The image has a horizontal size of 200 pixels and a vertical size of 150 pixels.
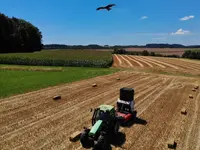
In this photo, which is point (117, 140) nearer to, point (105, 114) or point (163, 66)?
point (105, 114)

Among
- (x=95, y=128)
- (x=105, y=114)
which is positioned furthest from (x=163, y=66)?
(x=95, y=128)

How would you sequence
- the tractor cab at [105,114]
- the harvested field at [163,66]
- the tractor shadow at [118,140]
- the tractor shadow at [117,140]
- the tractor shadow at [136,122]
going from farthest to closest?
the harvested field at [163,66]
the tractor shadow at [136,122]
the tractor shadow at [118,140]
the tractor shadow at [117,140]
the tractor cab at [105,114]

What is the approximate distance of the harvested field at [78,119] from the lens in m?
9.69

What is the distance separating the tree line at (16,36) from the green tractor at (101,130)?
269 feet

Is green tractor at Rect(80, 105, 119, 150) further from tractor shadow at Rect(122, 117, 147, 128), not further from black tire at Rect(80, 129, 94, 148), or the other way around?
tractor shadow at Rect(122, 117, 147, 128)

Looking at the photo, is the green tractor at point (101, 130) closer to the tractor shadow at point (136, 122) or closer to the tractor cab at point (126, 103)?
the tractor shadow at point (136, 122)

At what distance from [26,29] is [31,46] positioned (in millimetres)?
8748

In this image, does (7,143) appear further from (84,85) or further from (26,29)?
(26,29)

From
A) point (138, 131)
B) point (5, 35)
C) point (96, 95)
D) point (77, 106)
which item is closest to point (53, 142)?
point (138, 131)

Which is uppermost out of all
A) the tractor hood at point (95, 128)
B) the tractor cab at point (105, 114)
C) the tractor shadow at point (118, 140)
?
the tractor cab at point (105, 114)

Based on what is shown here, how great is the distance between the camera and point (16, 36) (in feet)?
282

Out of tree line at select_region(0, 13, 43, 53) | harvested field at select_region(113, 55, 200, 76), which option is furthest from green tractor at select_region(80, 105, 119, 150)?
tree line at select_region(0, 13, 43, 53)

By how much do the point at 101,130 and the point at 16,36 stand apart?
285 ft

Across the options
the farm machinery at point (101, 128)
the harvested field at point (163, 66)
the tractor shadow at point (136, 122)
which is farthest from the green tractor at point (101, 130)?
the harvested field at point (163, 66)
